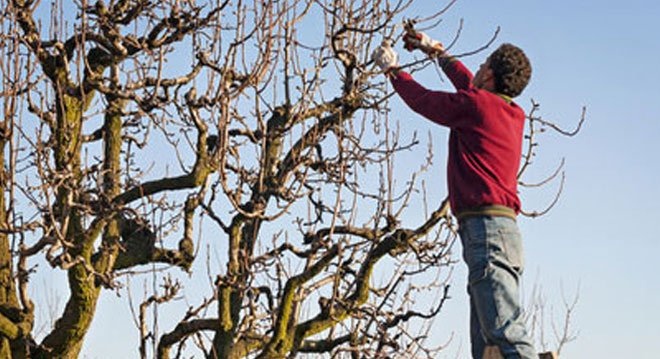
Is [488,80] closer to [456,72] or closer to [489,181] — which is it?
[456,72]

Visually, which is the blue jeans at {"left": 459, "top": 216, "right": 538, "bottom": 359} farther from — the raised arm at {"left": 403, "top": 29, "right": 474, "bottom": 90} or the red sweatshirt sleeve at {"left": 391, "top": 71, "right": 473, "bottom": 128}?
the raised arm at {"left": 403, "top": 29, "right": 474, "bottom": 90}

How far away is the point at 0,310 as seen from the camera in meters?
8.37

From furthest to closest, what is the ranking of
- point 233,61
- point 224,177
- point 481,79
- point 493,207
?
point 233,61 → point 224,177 → point 481,79 → point 493,207

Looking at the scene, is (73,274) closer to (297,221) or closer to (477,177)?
(297,221)

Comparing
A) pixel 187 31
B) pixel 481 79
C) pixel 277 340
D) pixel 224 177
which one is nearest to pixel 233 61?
pixel 187 31

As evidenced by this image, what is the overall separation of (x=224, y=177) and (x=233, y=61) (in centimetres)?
118

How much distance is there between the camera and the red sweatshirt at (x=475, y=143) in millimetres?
4734

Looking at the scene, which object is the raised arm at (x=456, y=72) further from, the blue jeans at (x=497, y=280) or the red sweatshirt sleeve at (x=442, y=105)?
the blue jeans at (x=497, y=280)

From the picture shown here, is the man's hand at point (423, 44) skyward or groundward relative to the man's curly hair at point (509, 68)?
skyward

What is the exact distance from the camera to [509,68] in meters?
4.90

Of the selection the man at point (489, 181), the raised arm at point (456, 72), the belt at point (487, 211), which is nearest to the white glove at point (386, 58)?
the man at point (489, 181)

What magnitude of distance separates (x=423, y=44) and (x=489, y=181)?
42.7 inches

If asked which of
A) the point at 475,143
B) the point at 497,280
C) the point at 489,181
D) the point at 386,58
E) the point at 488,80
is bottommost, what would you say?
the point at 497,280


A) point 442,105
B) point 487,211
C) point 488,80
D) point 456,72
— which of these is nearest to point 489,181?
point 487,211
